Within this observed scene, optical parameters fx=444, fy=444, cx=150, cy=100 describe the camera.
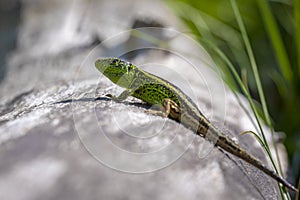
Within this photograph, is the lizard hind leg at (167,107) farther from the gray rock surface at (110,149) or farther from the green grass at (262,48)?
the green grass at (262,48)

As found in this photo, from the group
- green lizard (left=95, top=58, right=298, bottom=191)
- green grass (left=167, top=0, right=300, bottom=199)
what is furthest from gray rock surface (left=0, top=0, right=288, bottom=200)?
green grass (left=167, top=0, right=300, bottom=199)

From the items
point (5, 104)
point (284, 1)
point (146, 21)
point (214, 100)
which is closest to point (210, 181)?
point (214, 100)

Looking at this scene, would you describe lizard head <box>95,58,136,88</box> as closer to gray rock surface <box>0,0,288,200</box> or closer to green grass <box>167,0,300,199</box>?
gray rock surface <box>0,0,288,200</box>

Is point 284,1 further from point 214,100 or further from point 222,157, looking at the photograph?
point 222,157

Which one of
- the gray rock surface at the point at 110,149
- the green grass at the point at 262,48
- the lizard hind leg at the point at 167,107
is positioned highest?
the gray rock surface at the point at 110,149

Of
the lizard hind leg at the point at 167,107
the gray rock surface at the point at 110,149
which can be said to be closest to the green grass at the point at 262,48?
the gray rock surface at the point at 110,149

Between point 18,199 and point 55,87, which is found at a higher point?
point 18,199

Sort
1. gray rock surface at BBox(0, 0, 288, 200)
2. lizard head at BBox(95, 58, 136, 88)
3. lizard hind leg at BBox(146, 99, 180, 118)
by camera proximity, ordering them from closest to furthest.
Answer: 1. gray rock surface at BBox(0, 0, 288, 200)
2. lizard hind leg at BBox(146, 99, 180, 118)
3. lizard head at BBox(95, 58, 136, 88)

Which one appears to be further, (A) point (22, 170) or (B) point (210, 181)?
(B) point (210, 181)
